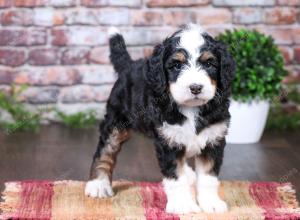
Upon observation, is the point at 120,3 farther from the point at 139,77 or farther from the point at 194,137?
the point at 194,137

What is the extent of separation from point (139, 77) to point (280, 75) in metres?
1.60

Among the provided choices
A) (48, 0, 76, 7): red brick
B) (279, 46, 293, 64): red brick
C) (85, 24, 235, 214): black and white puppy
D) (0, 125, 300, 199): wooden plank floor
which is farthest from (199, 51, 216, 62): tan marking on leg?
(279, 46, 293, 64): red brick

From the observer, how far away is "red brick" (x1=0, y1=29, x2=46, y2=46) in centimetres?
500

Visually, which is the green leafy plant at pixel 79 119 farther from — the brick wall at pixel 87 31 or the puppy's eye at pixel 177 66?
the puppy's eye at pixel 177 66

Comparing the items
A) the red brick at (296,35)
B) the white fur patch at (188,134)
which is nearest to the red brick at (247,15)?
the red brick at (296,35)

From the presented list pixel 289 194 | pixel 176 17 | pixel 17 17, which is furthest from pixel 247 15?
pixel 289 194

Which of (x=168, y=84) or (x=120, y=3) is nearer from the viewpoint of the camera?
(x=168, y=84)

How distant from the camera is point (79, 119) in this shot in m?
5.09

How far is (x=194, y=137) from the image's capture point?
3.07 metres

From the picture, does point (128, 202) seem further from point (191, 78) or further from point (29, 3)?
point (29, 3)

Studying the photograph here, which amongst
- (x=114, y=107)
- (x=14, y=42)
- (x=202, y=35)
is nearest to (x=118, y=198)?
(x=114, y=107)

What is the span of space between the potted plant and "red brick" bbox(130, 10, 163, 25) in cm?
64

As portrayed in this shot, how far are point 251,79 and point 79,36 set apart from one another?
4.42 feet

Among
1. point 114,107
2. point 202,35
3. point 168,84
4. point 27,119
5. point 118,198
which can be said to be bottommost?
point 27,119
